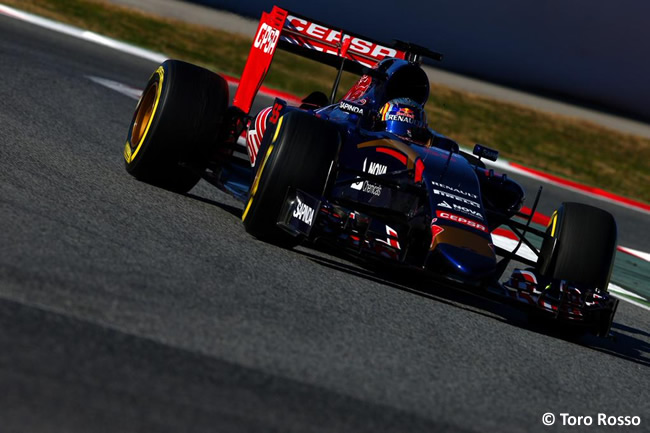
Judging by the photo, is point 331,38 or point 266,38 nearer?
point 266,38

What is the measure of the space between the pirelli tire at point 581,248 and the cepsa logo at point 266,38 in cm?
245

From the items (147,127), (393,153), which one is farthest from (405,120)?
(147,127)

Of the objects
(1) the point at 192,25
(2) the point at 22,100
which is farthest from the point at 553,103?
(2) the point at 22,100

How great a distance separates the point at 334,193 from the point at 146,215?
1.14 m

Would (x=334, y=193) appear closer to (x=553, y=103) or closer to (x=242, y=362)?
(x=242, y=362)

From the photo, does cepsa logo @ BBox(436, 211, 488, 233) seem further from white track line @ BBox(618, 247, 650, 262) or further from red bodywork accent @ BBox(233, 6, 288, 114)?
white track line @ BBox(618, 247, 650, 262)

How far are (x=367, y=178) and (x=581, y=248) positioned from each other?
1.30 metres

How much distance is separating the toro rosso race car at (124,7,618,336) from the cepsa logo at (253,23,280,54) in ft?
0.04

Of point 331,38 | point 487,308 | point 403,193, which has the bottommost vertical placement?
point 487,308

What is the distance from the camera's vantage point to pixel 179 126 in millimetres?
6648

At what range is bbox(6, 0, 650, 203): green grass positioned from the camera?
15.8 meters

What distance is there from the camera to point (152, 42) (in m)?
16.8

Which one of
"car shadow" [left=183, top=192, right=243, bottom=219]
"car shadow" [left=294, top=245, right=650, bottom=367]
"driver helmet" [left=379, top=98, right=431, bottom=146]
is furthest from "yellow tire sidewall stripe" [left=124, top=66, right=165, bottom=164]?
"driver helmet" [left=379, top=98, right=431, bottom=146]

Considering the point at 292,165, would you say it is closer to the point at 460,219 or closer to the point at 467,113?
the point at 460,219
